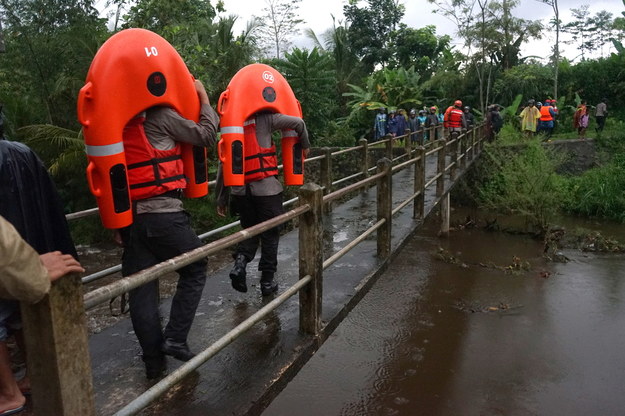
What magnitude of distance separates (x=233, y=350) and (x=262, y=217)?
95 cm

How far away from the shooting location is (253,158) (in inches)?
128

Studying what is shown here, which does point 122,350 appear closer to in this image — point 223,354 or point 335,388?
point 223,354

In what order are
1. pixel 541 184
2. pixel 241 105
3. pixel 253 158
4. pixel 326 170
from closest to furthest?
pixel 241 105 → pixel 253 158 → pixel 326 170 → pixel 541 184

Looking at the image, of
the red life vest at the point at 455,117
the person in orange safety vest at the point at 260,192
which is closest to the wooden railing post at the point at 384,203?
the person in orange safety vest at the point at 260,192

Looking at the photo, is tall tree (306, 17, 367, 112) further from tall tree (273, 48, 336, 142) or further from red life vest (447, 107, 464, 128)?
red life vest (447, 107, 464, 128)

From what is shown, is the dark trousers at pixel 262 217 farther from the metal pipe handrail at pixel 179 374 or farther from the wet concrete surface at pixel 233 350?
the metal pipe handrail at pixel 179 374

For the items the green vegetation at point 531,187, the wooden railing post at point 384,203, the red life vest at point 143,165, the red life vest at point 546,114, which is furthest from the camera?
the red life vest at point 546,114

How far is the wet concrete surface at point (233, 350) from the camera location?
7.30ft

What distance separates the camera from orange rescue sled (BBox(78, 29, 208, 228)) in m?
2.23

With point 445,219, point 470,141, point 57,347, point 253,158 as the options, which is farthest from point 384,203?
point 470,141

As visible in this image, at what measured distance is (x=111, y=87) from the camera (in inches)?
90.1

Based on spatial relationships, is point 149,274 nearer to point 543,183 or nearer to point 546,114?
point 543,183

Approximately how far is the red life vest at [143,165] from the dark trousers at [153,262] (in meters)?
0.12

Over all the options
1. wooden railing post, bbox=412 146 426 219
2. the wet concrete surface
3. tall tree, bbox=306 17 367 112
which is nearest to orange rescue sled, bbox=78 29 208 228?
the wet concrete surface
